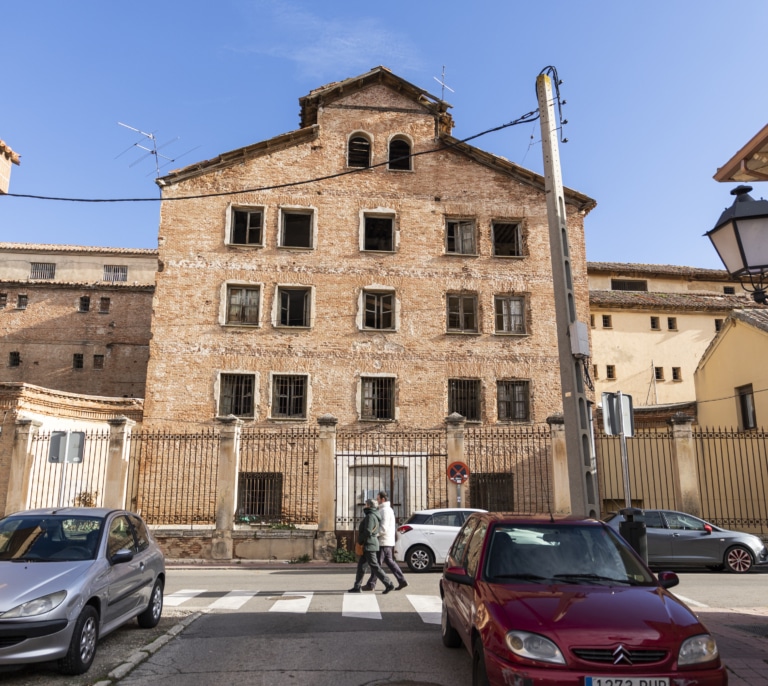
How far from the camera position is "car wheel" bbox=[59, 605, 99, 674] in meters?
6.55

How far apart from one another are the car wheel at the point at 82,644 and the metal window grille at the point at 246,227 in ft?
72.0

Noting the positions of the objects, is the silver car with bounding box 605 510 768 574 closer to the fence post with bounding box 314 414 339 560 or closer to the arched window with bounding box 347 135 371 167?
the fence post with bounding box 314 414 339 560

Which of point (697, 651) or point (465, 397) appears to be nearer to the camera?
point (697, 651)

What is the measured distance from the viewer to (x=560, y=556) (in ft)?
20.9

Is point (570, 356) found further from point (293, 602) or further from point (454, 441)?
point (454, 441)

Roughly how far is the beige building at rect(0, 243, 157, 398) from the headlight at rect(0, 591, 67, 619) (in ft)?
127

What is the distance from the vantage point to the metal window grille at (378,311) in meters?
27.5

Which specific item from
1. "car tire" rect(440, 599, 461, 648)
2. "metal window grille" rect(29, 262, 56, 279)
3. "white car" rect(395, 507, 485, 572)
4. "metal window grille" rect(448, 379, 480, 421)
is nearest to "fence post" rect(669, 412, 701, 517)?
"white car" rect(395, 507, 485, 572)

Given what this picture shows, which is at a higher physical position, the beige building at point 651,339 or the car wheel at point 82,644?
the beige building at point 651,339

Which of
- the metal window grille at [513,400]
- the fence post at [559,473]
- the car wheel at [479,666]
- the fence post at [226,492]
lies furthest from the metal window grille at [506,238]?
the car wheel at [479,666]

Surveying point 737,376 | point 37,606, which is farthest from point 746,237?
point 737,376

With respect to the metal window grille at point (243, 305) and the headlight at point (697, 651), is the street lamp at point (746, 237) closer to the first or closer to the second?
the headlight at point (697, 651)

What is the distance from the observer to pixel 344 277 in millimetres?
27656

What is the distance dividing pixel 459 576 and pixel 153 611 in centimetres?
473
